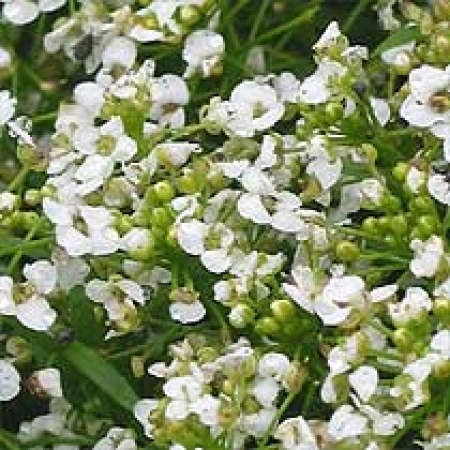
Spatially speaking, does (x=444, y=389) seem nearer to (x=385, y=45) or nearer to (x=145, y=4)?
(x=385, y=45)

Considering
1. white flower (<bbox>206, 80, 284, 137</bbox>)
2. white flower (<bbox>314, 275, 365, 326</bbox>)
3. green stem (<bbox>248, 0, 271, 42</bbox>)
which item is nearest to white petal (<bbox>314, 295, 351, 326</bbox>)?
white flower (<bbox>314, 275, 365, 326</bbox>)

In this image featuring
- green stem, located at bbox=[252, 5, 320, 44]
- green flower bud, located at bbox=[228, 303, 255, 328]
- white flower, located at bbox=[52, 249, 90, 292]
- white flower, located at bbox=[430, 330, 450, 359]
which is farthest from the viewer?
green stem, located at bbox=[252, 5, 320, 44]

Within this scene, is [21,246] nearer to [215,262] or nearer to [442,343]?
[215,262]

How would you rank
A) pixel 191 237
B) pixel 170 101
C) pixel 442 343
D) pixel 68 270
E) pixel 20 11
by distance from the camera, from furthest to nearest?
pixel 20 11, pixel 170 101, pixel 68 270, pixel 191 237, pixel 442 343

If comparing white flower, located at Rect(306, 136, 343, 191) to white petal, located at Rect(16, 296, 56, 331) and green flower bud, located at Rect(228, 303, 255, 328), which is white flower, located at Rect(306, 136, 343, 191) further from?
white petal, located at Rect(16, 296, 56, 331)

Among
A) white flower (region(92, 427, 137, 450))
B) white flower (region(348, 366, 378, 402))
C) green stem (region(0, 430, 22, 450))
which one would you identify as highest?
white flower (region(348, 366, 378, 402))

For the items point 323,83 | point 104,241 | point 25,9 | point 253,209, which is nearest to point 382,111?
point 323,83
